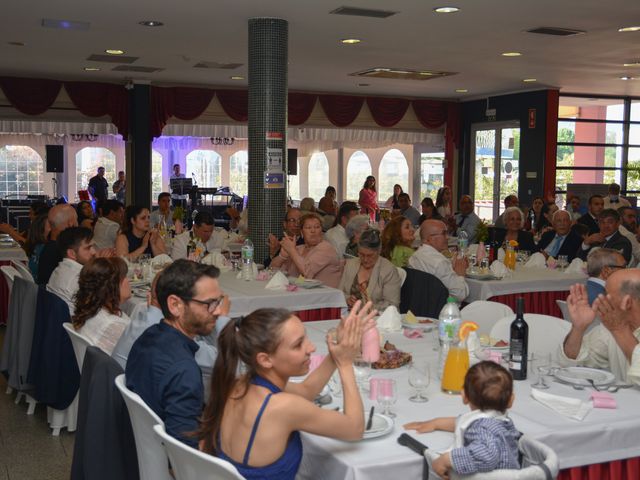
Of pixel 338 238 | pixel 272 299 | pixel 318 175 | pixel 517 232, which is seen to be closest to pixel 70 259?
pixel 272 299

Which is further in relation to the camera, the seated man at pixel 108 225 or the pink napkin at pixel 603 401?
the seated man at pixel 108 225

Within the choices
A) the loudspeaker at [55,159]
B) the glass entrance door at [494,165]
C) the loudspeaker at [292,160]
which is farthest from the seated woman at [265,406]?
the loudspeaker at [55,159]

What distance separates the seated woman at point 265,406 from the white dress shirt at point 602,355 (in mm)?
1365

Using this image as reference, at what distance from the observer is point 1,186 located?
75.8 feet

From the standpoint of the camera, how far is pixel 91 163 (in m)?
24.1

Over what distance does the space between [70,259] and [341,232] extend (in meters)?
3.79

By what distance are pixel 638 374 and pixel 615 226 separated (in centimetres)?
448

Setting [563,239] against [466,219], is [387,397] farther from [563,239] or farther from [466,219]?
[466,219]

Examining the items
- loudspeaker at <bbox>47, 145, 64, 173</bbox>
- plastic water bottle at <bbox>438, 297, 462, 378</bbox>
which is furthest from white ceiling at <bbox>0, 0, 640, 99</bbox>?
loudspeaker at <bbox>47, 145, 64, 173</bbox>

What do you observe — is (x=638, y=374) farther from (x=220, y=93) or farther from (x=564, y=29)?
(x=220, y=93)

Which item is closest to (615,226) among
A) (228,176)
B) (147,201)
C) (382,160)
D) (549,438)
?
(549,438)

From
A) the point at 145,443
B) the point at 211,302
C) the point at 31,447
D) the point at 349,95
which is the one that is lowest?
the point at 31,447

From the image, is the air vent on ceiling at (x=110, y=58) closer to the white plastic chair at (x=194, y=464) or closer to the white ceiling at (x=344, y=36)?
the white ceiling at (x=344, y=36)

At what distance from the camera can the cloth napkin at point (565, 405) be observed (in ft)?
8.52
